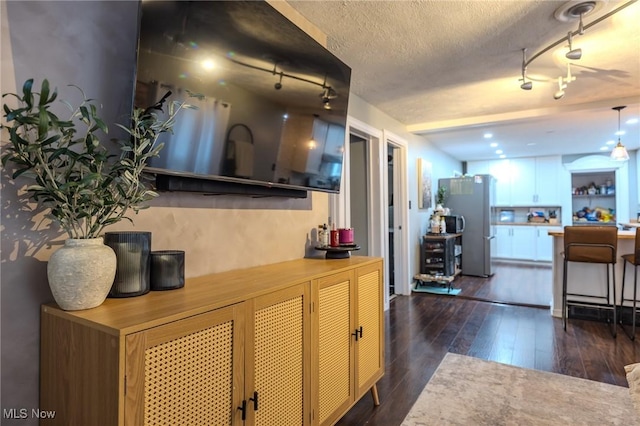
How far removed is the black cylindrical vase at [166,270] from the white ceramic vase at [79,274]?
232mm

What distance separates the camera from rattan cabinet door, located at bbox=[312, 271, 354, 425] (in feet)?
5.40

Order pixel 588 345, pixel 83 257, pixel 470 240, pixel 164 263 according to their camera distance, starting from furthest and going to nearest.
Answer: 1. pixel 470 240
2. pixel 588 345
3. pixel 164 263
4. pixel 83 257

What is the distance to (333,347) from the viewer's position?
5.74ft

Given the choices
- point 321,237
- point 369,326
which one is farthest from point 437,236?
point 369,326

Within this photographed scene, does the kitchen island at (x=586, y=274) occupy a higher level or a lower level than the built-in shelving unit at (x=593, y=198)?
lower

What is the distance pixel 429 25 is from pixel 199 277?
6.93 feet

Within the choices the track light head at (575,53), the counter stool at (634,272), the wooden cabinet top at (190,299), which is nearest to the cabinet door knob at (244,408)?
the wooden cabinet top at (190,299)

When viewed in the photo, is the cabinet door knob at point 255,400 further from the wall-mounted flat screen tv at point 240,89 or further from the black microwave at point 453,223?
the black microwave at point 453,223

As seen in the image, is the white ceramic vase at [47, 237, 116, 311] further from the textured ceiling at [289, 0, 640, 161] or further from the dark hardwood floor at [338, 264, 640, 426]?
the textured ceiling at [289, 0, 640, 161]

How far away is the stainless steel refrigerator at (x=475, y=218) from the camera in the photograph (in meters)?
5.80

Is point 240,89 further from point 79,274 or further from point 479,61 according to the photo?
point 479,61

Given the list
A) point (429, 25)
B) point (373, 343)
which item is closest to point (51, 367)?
point (373, 343)

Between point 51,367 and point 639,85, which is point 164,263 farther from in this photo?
point 639,85

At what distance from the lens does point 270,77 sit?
167 cm
